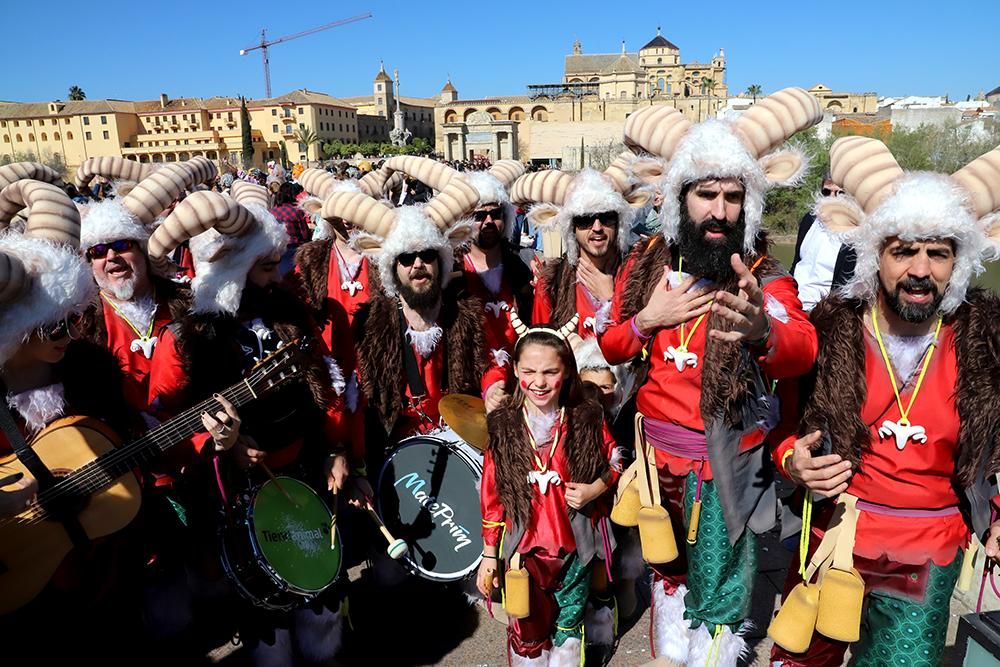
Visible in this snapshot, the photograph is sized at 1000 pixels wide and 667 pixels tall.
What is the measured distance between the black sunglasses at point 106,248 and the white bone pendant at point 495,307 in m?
2.06

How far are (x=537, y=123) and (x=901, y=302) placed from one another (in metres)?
80.6

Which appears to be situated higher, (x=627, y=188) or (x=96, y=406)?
(x=627, y=188)

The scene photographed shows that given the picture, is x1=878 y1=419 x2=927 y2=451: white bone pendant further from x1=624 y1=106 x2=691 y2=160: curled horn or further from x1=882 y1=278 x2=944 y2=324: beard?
x1=624 y1=106 x2=691 y2=160: curled horn

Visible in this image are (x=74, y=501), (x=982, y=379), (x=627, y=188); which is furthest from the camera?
(x=627, y=188)

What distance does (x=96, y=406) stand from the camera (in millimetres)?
2664

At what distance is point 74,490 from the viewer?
7.93ft

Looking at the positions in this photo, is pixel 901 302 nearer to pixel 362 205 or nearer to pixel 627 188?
pixel 627 188

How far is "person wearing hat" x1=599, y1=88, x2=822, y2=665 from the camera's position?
262 cm

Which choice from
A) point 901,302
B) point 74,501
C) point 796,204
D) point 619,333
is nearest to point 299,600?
point 74,501

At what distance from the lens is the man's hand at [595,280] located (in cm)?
401

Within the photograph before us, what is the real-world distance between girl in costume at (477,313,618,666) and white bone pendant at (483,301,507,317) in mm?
1270

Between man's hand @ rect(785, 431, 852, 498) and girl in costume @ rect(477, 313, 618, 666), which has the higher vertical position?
man's hand @ rect(785, 431, 852, 498)

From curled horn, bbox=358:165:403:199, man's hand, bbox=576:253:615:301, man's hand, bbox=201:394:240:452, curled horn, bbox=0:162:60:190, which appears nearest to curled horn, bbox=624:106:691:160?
man's hand, bbox=576:253:615:301

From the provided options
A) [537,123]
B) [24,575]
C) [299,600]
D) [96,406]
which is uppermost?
[537,123]
